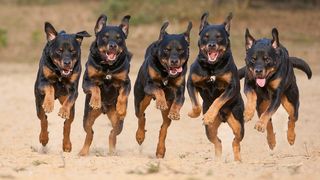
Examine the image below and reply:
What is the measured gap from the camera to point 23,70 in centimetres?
2427

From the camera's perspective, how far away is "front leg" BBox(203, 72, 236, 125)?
11.4m

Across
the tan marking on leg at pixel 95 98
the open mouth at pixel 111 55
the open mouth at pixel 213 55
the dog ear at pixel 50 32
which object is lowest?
the tan marking on leg at pixel 95 98

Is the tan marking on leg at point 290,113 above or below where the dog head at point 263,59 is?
below

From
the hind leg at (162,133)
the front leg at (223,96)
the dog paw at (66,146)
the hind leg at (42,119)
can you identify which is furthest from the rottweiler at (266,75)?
the hind leg at (42,119)

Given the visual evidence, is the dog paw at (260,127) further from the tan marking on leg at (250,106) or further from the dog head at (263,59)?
the dog head at (263,59)

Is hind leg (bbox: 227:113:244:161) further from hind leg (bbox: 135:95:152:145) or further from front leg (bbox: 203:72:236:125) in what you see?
hind leg (bbox: 135:95:152:145)

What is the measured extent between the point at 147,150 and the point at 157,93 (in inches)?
104

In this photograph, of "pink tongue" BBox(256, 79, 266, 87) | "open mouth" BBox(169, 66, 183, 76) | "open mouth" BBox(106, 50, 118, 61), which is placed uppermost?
"open mouth" BBox(106, 50, 118, 61)

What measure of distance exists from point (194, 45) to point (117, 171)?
18277mm

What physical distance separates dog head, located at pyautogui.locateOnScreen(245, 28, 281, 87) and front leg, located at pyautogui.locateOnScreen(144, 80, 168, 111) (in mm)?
1174

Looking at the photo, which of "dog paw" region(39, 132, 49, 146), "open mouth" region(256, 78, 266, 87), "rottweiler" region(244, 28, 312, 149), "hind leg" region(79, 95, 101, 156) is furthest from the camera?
"dog paw" region(39, 132, 49, 146)

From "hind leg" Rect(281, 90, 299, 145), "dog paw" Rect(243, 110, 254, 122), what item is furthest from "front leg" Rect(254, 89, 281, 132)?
"hind leg" Rect(281, 90, 299, 145)

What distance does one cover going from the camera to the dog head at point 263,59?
11234 millimetres

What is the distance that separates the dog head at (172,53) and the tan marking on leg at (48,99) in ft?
4.88
